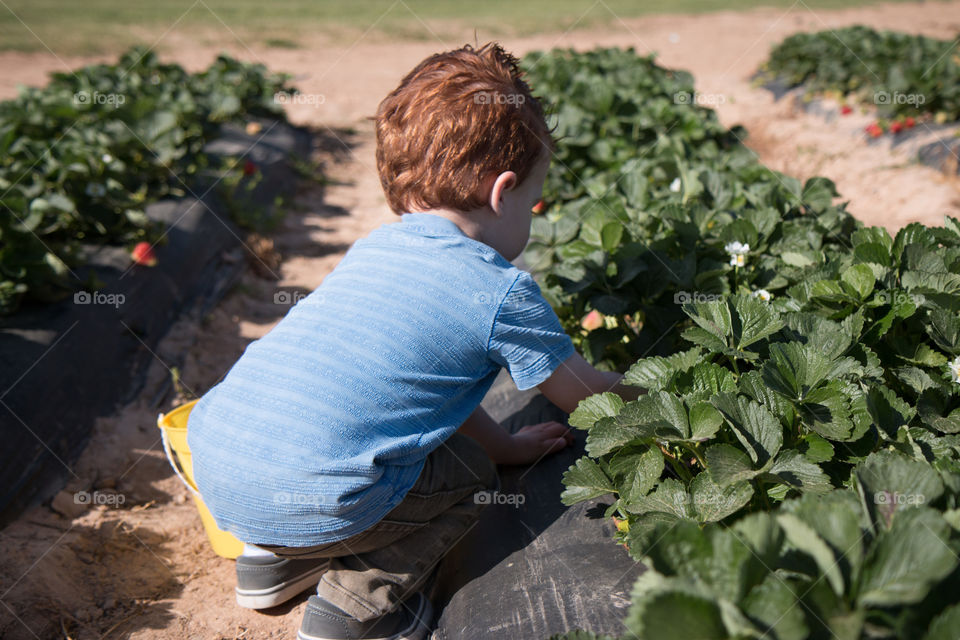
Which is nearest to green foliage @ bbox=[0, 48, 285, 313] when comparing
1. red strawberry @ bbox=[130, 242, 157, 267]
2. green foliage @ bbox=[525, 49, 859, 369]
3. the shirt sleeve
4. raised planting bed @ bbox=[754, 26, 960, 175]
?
red strawberry @ bbox=[130, 242, 157, 267]

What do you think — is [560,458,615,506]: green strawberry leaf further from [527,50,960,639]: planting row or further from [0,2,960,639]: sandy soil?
[0,2,960,639]: sandy soil

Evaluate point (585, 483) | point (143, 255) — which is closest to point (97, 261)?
point (143, 255)

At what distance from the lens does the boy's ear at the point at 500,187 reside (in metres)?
1.69

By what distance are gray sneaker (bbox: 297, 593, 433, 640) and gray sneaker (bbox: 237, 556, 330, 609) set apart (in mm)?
164

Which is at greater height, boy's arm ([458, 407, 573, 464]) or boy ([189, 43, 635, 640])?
boy ([189, 43, 635, 640])

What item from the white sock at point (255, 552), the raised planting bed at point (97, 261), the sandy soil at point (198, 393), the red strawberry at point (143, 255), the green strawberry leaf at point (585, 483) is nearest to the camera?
the green strawberry leaf at point (585, 483)

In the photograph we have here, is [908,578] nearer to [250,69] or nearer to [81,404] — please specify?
[81,404]

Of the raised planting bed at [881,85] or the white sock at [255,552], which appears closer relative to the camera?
the white sock at [255,552]

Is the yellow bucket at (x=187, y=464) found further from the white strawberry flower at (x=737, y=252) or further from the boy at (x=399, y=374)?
the white strawberry flower at (x=737, y=252)

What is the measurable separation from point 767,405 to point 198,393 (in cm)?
240

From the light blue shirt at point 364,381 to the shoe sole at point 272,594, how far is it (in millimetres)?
280

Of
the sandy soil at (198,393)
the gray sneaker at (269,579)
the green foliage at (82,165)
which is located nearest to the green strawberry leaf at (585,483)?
the gray sneaker at (269,579)

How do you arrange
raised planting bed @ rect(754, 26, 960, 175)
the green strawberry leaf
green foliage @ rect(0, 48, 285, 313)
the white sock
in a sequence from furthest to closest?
raised planting bed @ rect(754, 26, 960, 175) < green foliage @ rect(0, 48, 285, 313) < the white sock < the green strawberry leaf

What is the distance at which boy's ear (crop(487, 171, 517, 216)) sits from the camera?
1.69 meters
